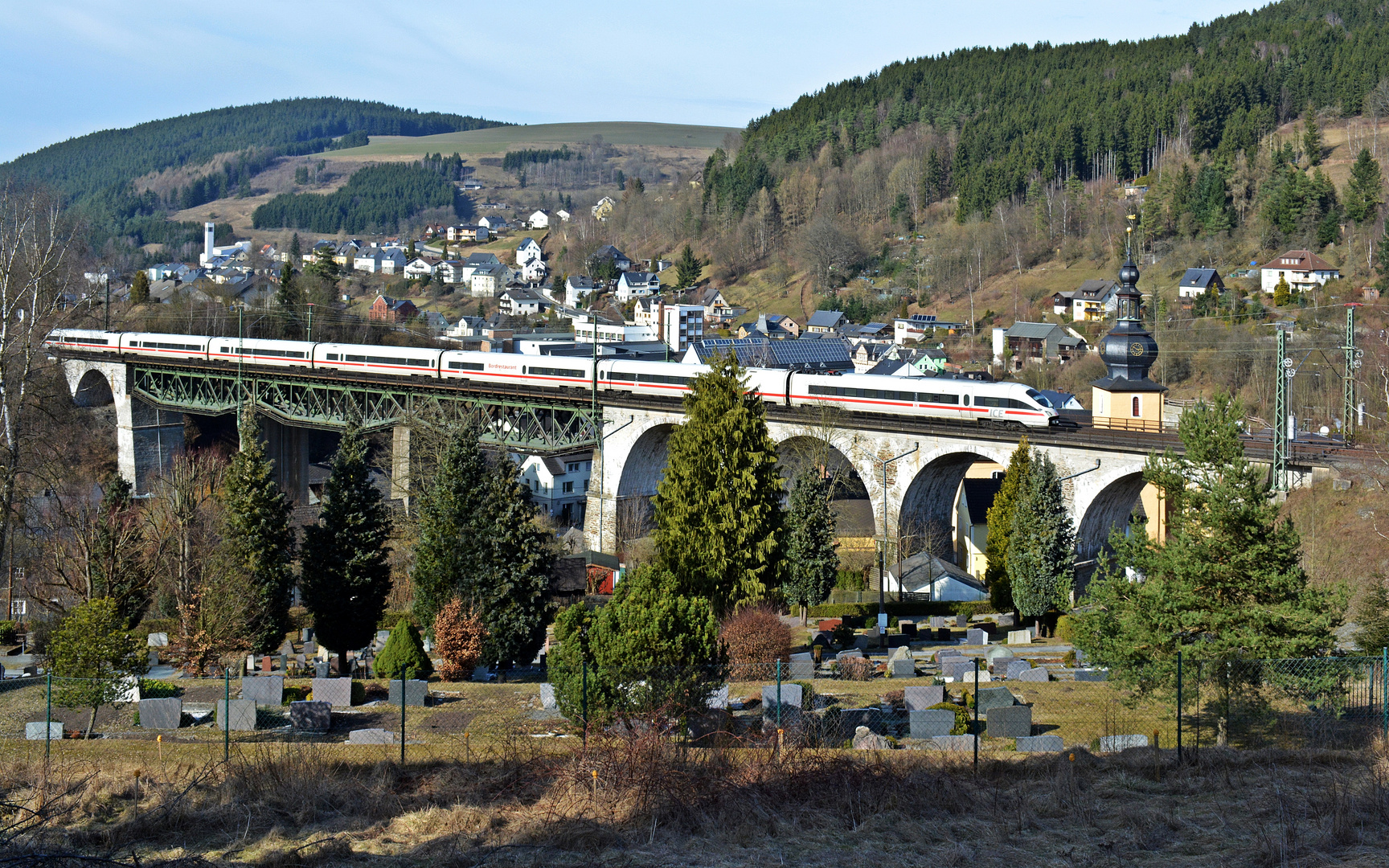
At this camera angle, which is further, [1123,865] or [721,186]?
[721,186]

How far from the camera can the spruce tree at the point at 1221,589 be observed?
16438mm

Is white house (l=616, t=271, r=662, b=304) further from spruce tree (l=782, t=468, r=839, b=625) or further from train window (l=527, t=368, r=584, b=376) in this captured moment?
spruce tree (l=782, t=468, r=839, b=625)

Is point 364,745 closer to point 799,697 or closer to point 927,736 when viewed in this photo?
point 799,697

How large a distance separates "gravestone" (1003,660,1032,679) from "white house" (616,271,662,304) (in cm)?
10172

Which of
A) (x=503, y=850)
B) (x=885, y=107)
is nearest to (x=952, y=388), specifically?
(x=503, y=850)

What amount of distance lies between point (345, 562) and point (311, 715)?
10272 mm

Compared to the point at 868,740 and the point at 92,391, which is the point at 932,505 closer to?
the point at 868,740

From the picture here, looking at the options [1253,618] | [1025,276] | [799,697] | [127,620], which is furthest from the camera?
[1025,276]

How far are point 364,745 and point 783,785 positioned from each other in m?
6.06

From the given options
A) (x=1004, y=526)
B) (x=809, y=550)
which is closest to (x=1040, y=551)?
(x=1004, y=526)

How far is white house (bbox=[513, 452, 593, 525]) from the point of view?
197 ft

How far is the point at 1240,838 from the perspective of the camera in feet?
36.5

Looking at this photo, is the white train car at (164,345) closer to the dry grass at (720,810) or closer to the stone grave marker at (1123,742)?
the dry grass at (720,810)

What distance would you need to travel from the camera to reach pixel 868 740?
16.2m
